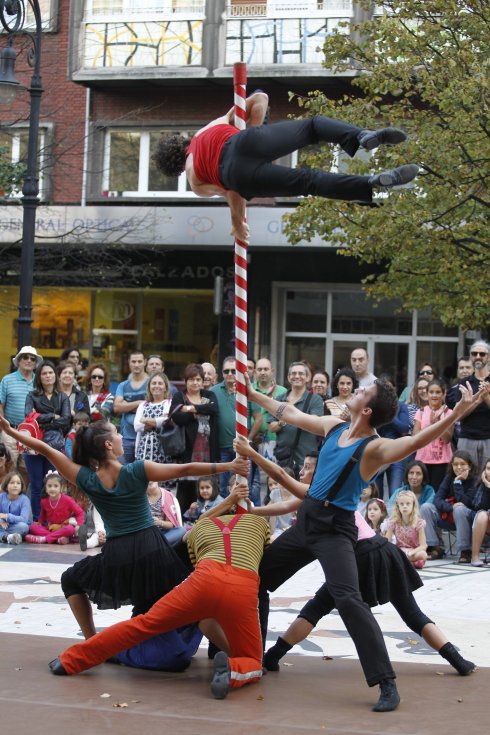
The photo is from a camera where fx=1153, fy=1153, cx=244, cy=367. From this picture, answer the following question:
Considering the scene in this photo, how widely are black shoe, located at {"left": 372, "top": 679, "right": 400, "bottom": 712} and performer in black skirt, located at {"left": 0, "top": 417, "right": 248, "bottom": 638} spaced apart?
1417mm

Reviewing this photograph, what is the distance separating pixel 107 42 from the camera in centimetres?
2181

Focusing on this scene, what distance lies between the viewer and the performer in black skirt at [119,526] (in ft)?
22.1

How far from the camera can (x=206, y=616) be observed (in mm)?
6477

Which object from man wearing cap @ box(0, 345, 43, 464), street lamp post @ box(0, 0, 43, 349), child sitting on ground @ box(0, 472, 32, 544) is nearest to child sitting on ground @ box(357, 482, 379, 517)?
child sitting on ground @ box(0, 472, 32, 544)

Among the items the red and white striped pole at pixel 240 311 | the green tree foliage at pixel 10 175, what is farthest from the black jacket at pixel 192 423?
the green tree foliage at pixel 10 175

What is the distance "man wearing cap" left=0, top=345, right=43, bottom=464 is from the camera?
1326cm

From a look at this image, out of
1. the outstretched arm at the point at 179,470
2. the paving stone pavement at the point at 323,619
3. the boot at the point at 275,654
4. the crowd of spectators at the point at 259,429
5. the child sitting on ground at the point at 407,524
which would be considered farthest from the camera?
the crowd of spectators at the point at 259,429

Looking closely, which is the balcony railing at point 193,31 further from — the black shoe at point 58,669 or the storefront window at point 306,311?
the black shoe at point 58,669

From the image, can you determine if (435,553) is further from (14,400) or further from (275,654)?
(14,400)

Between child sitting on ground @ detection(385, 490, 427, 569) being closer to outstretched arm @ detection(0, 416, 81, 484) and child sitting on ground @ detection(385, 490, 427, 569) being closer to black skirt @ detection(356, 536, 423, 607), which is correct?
black skirt @ detection(356, 536, 423, 607)

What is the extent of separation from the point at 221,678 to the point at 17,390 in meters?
7.58

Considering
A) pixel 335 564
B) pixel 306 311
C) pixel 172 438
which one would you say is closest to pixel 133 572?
pixel 335 564

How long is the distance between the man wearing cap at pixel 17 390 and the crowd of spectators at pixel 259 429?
1 centimetres

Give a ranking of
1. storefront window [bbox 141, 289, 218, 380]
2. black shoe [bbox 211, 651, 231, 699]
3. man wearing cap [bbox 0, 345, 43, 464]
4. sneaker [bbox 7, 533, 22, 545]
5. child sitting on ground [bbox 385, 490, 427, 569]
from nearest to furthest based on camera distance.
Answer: black shoe [bbox 211, 651, 231, 699], child sitting on ground [bbox 385, 490, 427, 569], sneaker [bbox 7, 533, 22, 545], man wearing cap [bbox 0, 345, 43, 464], storefront window [bbox 141, 289, 218, 380]
